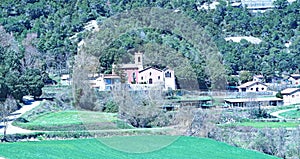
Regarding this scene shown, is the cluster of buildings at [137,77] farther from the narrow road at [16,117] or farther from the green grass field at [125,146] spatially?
the green grass field at [125,146]

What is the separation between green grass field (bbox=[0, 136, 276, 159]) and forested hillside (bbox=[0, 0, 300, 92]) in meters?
5.06

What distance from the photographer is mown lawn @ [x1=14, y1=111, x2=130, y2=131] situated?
12.0m

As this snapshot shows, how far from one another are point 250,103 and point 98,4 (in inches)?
443

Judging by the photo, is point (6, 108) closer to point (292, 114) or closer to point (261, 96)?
point (292, 114)

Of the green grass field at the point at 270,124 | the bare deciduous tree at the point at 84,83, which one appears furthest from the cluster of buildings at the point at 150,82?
the green grass field at the point at 270,124

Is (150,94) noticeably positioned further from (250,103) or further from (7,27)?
(7,27)

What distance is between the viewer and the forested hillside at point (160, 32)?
18.7 meters

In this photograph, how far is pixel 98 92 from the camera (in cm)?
1420

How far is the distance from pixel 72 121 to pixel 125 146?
233 cm

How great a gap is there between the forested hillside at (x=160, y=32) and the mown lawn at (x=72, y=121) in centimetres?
290

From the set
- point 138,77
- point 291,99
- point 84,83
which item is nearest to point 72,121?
point 84,83

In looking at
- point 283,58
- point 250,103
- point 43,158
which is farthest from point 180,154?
point 283,58

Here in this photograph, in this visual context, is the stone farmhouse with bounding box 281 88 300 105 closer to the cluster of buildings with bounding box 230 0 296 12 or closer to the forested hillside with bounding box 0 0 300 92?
the forested hillside with bounding box 0 0 300 92

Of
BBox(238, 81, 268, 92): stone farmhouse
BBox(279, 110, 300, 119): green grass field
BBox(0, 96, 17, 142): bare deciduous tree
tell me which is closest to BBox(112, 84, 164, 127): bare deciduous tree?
BBox(0, 96, 17, 142): bare deciduous tree
